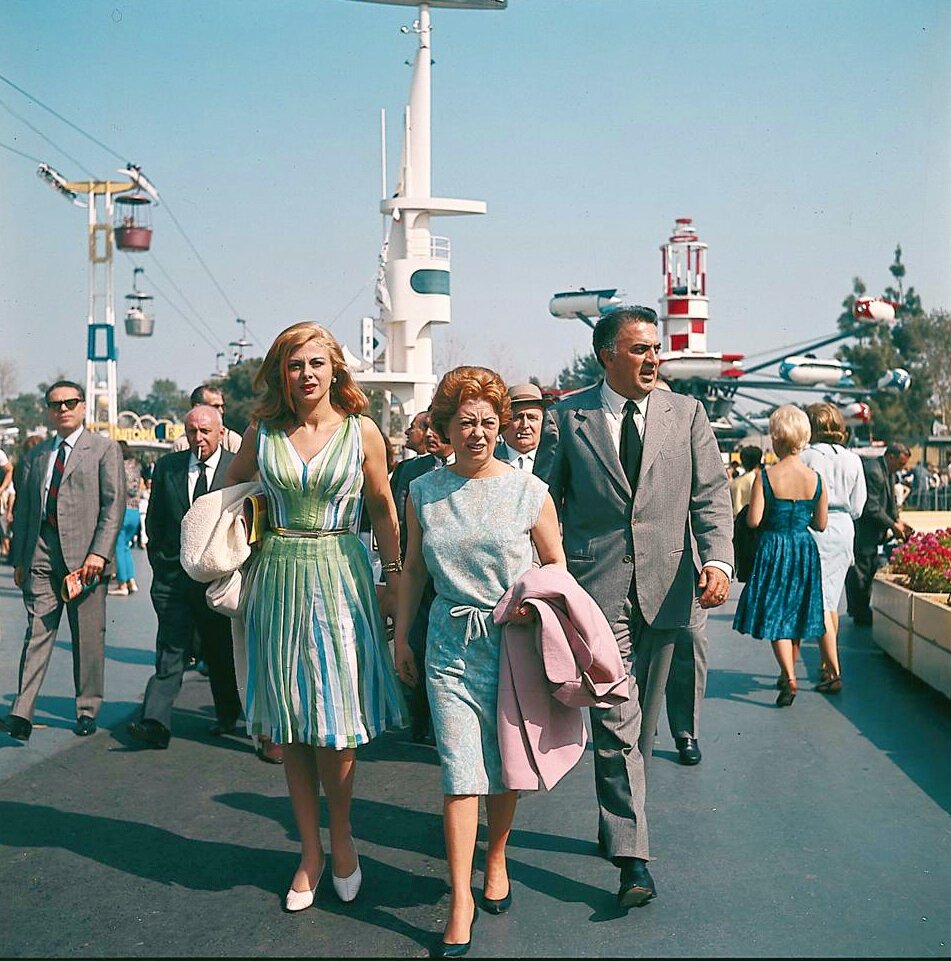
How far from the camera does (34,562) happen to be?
298 inches

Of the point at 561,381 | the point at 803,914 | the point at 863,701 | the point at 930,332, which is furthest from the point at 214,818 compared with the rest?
the point at 561,381

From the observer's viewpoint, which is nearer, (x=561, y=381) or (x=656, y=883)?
(x=656, y=883)

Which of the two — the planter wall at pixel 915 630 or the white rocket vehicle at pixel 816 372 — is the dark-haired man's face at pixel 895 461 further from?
the white rocket vehicle at pixel 816 372

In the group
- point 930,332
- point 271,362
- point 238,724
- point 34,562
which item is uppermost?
point 930,332

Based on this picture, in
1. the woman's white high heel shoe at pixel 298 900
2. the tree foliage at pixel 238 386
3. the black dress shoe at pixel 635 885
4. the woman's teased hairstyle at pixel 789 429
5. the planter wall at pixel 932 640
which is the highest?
the tree foliage at pixel 238 386

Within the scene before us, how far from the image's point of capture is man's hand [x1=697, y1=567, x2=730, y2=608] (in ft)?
16.0

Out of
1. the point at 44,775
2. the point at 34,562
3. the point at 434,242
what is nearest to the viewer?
the point at 44,775

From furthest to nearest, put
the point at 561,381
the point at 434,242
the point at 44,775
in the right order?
the point at 561,381
the point at 434,242
the point at 44,775

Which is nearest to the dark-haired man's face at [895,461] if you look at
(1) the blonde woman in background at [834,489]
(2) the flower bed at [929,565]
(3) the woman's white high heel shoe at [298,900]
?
(2) the flower bed at [929,565]

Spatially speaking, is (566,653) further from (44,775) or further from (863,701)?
(863,701)

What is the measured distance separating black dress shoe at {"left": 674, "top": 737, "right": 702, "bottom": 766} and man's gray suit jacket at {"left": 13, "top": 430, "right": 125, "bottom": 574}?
340 cm

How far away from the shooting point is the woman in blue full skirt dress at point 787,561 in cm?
845

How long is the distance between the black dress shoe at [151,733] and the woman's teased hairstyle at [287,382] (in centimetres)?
297

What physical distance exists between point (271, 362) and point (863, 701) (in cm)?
542
